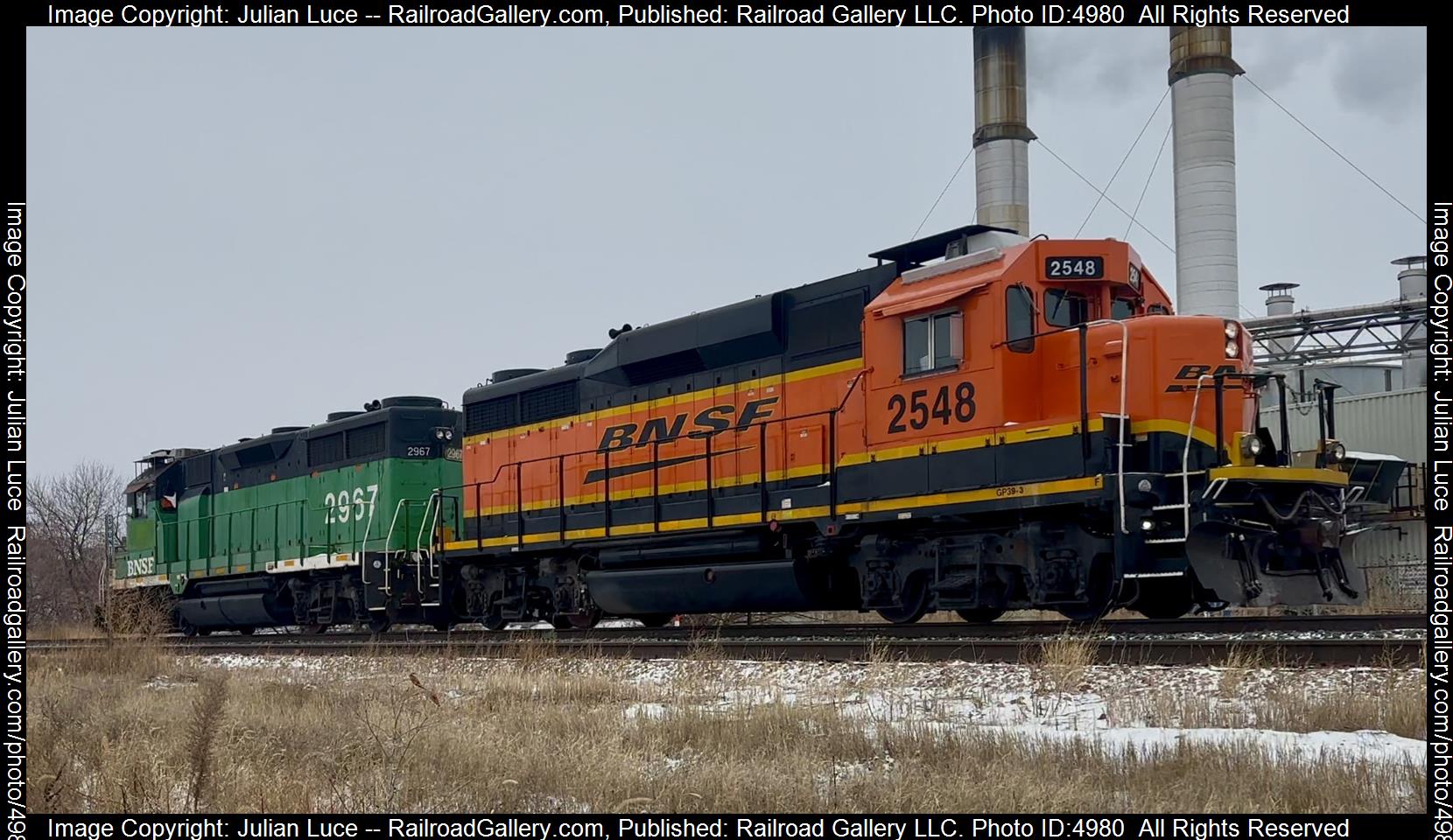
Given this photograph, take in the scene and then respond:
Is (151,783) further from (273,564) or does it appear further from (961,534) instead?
(273,564)

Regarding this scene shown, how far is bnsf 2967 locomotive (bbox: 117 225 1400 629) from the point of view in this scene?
1073cm

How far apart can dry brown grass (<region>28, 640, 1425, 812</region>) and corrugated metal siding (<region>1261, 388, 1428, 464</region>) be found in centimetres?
1764

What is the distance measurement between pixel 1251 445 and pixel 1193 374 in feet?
2.61

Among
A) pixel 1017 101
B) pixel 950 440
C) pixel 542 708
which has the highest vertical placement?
pixel 1017 101

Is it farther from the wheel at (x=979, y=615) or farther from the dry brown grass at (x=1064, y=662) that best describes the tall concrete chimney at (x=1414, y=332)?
the dry brown grass at (x=1064, y=662)

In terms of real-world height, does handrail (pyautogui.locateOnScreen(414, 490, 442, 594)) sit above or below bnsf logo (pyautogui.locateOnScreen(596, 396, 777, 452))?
below

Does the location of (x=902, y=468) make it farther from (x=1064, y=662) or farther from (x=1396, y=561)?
(x=1396, y=561)

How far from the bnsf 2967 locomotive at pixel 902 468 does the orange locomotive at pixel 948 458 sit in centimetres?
2

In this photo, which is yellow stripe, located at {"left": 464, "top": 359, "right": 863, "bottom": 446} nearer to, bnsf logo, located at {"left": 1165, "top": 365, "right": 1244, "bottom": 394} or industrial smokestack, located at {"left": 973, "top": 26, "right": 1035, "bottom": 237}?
bnsf logo, located at {"left": 1165, "top": 365, "right": 1244, "bottom": 394}

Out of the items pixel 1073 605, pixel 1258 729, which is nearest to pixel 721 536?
pixel 1073 605

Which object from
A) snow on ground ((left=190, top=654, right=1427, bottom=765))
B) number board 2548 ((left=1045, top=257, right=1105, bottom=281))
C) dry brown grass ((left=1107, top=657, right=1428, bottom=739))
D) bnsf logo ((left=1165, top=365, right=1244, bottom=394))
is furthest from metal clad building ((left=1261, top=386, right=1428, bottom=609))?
dry brown grass ((left=1107, top=657, right=1428, bottom=739))

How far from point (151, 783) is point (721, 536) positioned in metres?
8.29

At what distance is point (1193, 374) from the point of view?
11102 mm

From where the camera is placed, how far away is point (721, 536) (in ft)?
46.2
